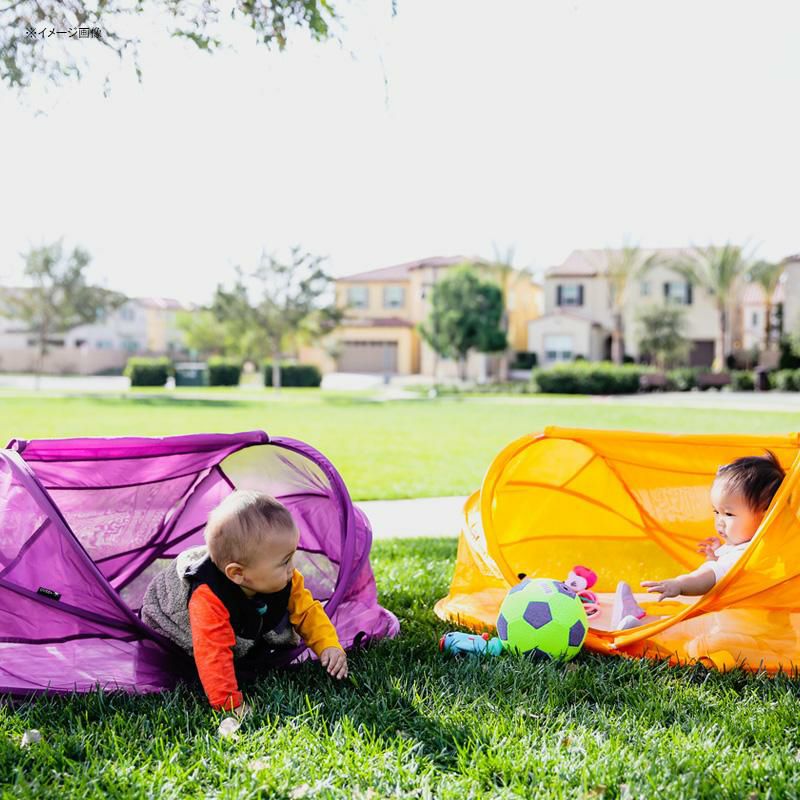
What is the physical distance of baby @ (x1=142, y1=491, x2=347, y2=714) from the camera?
10.2 ft

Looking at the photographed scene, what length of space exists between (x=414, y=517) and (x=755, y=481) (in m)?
3.97

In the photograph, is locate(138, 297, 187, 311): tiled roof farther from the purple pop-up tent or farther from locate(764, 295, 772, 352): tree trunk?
the purple pop-up tent

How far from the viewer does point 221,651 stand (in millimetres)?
3119

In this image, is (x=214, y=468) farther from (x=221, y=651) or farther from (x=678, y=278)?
(x=678, y=278)

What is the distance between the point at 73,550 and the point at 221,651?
72 centimetres

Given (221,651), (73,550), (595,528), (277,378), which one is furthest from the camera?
(277,378)

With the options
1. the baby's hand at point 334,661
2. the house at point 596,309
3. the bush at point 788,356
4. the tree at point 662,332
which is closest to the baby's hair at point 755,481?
the baby's hand at point 334,661

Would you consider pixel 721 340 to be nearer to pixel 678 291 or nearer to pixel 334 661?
pixel 678 291

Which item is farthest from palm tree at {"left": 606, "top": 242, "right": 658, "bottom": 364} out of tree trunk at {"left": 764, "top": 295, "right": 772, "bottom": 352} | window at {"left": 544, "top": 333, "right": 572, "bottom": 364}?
tree trunk at {"left": 764, "top": 295, "right": 772, "bottom": 352}

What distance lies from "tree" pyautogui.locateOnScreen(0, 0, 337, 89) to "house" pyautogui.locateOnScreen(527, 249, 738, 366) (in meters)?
38.8

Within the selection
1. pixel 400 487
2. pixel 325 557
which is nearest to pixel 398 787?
pixel 325 557

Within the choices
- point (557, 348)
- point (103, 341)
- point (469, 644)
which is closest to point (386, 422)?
point (469, 644)

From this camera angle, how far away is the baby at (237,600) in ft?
10.2

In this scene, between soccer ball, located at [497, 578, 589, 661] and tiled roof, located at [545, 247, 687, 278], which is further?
tiled roof, located at [545, 247, 687, 278]
